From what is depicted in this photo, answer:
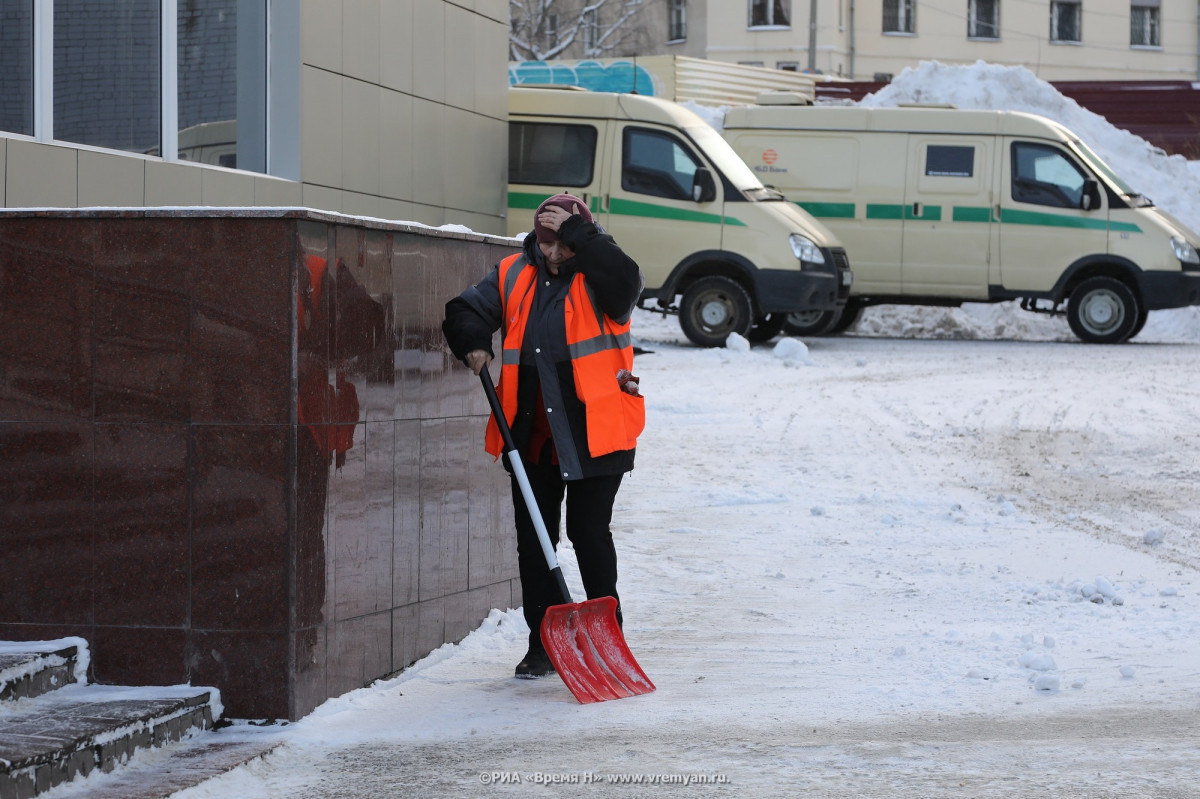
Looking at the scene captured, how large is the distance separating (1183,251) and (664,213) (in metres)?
5.68

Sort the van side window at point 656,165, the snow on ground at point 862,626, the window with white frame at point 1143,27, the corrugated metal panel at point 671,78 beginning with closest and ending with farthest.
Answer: the snow on ground at point 862,626, the van side window at point 656,165, the corrugated metal panel at point 671,78, the window with white frame at point 1143,27

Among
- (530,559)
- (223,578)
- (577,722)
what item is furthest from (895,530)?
(223,578)

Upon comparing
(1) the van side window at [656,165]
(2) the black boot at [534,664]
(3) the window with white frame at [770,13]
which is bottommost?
(2) the black boot at [534,664]

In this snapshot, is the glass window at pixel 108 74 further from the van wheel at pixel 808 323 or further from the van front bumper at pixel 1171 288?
the van front bumper at pixel 1171 288

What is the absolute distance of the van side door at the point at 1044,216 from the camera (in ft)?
56.1

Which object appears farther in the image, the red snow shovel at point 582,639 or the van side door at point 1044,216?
the van side door at point 1044,216

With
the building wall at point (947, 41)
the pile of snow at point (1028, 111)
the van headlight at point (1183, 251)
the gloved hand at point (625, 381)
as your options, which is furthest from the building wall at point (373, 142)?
the building wall at point (947, 41)

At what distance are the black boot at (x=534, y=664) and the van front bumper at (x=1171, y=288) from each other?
13.4 metres

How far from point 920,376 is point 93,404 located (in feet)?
33.9

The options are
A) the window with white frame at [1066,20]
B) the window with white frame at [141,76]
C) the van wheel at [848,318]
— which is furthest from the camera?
the window with white frame at [1066,20]

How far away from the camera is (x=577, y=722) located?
4.56 m

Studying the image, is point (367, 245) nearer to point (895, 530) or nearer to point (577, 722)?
point (577, 722)

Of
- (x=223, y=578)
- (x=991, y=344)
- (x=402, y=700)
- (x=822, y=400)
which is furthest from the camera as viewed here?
(x=991, y=344)

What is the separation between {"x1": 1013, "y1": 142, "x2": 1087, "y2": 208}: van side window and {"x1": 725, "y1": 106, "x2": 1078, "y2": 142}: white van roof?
6.7 inches
